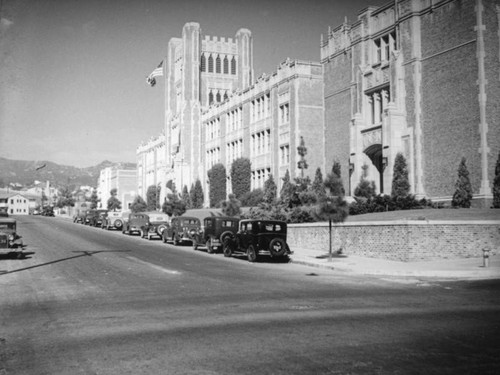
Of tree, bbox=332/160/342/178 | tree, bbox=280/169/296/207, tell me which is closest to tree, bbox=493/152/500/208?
tree, bbox=332/160/342/178

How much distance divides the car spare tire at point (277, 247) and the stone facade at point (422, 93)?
1230cm

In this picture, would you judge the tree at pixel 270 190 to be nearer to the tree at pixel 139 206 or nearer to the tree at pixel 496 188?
the tree at pixel 496 188

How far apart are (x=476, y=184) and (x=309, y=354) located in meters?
24.6

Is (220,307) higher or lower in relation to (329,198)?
lower

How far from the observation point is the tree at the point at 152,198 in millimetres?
86338

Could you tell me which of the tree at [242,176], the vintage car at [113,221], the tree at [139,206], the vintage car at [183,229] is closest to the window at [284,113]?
the tree at [242,176]

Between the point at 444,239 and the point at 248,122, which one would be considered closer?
the point at 444,239

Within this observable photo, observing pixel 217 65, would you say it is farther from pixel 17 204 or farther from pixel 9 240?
pixel 17 204

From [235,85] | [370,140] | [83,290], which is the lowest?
[83,290]

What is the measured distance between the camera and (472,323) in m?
9.16

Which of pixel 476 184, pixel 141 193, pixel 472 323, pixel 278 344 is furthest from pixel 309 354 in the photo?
pixel 141 193

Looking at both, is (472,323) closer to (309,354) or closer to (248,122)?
(309,354)

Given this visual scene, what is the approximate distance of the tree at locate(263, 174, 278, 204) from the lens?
4641cm

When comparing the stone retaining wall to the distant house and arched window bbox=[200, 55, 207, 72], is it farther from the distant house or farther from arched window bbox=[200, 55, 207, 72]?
the distant house
